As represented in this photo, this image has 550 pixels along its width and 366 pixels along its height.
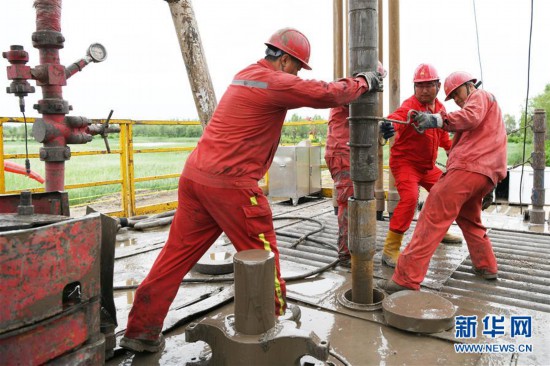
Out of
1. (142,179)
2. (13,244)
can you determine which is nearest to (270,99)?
(13,244)

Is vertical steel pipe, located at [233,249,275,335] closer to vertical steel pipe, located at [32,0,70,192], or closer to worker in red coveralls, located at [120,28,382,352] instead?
worker in red coveralls, located at [120,28,382,352]

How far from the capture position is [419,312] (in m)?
2.73

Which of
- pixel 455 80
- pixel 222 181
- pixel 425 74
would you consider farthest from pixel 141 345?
pixel 425 74

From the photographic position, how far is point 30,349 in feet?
5.38

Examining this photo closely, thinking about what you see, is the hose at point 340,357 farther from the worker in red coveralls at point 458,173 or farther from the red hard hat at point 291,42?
the red hard hat at point 291,42

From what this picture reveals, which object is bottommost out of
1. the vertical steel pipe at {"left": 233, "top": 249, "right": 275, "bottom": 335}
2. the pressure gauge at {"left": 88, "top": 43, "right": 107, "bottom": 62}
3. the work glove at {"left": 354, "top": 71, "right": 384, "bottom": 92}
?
the vertical steel pipe at {"left": 233, "top": 249, "right": 275, "bottom": 335}

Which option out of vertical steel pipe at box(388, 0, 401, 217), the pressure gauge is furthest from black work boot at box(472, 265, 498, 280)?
→ the pressure gauge

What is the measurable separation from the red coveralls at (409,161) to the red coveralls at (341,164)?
473 mm

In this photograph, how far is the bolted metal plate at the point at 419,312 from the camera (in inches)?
105

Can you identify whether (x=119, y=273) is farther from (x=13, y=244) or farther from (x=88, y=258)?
(x=13, y=244)

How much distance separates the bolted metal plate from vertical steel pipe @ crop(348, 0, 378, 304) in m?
0.31

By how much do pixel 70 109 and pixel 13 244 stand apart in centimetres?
222

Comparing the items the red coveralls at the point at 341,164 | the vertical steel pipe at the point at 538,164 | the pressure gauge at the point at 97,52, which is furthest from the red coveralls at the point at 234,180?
the vertical steel pipe at the point at 538,164

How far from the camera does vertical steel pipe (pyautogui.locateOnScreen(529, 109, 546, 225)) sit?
527cm
